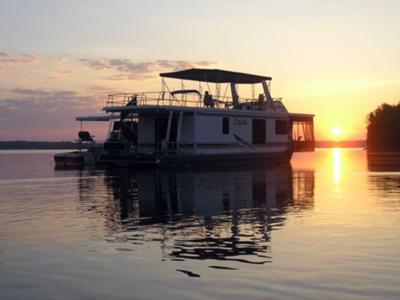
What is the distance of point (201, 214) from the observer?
1592 centimetres

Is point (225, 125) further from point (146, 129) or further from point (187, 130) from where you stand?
point (146, 129)

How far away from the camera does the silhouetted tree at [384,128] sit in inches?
Answer: 3846

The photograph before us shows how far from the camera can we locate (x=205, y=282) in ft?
27.5

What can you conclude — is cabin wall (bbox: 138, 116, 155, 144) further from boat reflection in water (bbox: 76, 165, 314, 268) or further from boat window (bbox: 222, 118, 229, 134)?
boat reflection in water (bbox: 76, 165, 314, 268)

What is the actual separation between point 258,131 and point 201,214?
104 ft

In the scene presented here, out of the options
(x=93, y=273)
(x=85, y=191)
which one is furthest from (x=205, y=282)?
(x=85, y=191)

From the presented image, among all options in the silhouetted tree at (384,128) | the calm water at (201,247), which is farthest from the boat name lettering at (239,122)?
the silhouetted tree at (384,128)

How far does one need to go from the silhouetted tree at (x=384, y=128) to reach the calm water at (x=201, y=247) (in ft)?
268

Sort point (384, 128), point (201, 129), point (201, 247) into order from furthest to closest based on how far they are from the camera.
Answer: point (384, 128)
point (201, 129)
point (201, 247)

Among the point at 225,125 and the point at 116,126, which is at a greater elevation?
the point at 116,126

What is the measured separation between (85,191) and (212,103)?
22.4 meters

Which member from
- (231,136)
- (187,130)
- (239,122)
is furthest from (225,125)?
(187,130)

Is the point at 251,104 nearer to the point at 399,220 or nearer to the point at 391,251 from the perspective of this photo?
the point at 399,220

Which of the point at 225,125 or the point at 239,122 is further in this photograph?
the point at 239,122
